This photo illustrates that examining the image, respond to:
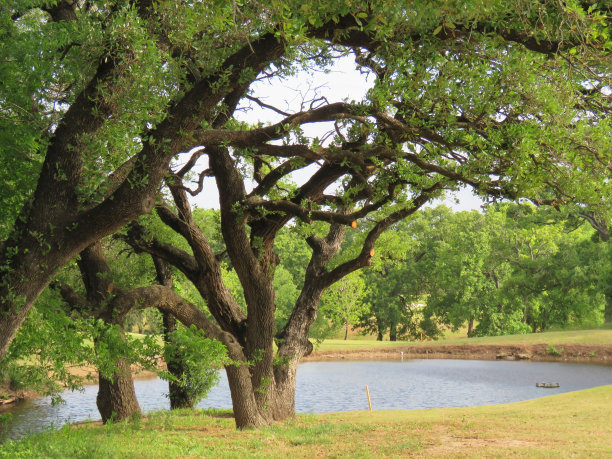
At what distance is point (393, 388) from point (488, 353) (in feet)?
48.8

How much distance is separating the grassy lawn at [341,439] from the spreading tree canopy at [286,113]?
10.7 ft

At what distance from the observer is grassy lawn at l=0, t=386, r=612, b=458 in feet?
28.3

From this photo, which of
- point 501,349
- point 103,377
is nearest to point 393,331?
point 501,349

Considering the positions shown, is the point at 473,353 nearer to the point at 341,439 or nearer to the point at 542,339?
the point at 542,339

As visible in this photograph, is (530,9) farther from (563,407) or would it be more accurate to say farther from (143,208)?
(563,407)

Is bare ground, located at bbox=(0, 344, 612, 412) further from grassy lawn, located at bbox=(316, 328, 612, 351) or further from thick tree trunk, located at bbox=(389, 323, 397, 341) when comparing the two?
thick tree trunk, located at bbox=(389, 323, 397, 341)

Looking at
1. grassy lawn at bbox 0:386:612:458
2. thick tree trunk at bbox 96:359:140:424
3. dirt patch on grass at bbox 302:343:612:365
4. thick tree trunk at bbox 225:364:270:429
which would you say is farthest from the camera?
dirt patch on grass at bbox 302:343:612:365

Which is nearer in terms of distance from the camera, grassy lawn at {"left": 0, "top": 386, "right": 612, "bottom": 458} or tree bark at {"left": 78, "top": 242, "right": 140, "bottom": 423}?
grassy lawn at {"left": 0, "top": 386, "right": 612, "bottom": 458}

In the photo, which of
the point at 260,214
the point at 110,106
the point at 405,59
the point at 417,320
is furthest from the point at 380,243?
the point at 417,320

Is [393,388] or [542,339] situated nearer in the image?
[393,388]

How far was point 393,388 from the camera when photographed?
27.8 m

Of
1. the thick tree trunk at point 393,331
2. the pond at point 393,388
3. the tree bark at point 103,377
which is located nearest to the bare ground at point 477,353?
the pond at point 393,388

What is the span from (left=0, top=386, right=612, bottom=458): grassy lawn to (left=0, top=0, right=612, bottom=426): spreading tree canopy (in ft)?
10.7

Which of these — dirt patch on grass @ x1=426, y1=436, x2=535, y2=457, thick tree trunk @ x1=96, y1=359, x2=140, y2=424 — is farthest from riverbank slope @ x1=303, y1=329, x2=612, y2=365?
dirt patch on grass @ x1=426, y1=436, x2=535, y2=457
